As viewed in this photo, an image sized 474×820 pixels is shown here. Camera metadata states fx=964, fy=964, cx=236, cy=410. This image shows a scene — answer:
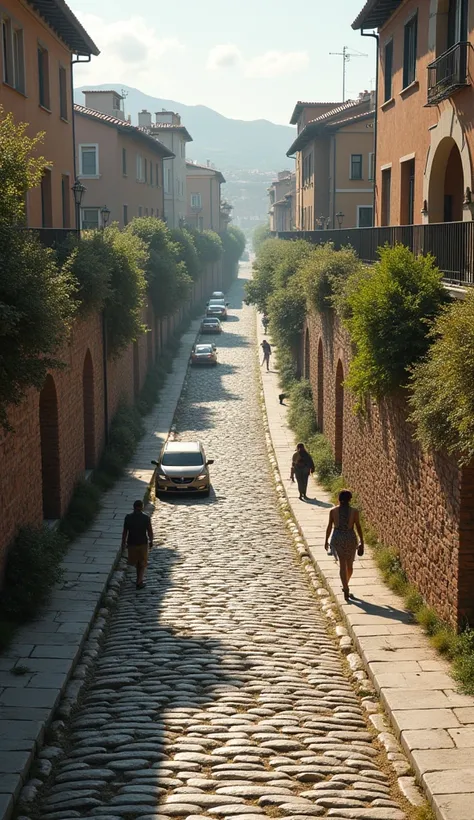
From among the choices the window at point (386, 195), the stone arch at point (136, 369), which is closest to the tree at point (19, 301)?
the window at point (386, 195)

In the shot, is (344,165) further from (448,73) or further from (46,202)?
(448,73)

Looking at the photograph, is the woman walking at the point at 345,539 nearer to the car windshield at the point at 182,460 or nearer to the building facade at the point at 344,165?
the car windshield at the point at 182,460

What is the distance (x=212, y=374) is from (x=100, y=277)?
81.9 feet

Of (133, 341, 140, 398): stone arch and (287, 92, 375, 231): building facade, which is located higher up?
(287, 92, 375, 231): building facade

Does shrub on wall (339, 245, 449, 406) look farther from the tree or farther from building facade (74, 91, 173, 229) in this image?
building facade (74, 91, 173, 229)

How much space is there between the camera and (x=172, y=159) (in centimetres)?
6544

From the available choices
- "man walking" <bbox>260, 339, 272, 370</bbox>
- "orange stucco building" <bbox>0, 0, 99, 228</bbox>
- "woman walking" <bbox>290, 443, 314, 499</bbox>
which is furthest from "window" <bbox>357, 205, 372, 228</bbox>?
"woman walking" <bbox>290, 443, 314, 499</bbox>

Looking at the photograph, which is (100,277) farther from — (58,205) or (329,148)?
(329,148)

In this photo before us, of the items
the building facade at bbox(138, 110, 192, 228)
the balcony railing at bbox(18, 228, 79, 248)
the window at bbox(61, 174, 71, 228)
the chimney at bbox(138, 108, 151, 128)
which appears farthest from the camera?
the chimney at bbox(138, 108, 151, 128)

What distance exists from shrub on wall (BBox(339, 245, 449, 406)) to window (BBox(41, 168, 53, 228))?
12438 millimetres

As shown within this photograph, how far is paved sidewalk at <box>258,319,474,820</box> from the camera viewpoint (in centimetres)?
823

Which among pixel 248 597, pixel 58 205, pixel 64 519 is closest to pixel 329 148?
pixel 58 205

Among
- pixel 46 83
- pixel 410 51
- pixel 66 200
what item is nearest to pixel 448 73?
pixel 410 51

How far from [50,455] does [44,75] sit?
11.5 metres
